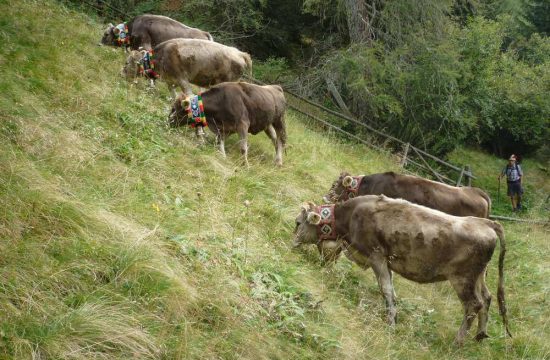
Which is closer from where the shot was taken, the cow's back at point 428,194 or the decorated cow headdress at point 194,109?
the cow's back at point 428,194

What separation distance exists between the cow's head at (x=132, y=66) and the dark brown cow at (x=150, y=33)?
1731 mm

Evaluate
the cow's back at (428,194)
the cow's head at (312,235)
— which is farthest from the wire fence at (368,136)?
the cow's head at (312,235)

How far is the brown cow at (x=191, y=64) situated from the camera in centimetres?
1202

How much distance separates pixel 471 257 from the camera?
7133 millimetres

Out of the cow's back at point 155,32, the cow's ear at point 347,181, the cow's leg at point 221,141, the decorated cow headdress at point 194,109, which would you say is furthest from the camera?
the cow's back at point 155,32

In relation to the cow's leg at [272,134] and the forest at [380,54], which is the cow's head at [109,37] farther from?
the forest at [380,54]

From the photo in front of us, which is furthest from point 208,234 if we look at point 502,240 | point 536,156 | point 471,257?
point 536,156

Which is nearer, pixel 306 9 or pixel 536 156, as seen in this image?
pixel 306 9

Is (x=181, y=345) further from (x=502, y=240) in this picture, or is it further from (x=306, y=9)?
(x=306, y=9)

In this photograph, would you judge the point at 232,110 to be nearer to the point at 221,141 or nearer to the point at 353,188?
the point at 221,141

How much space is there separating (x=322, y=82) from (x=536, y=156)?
50.4 feet

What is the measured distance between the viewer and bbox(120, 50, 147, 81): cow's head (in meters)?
12.2

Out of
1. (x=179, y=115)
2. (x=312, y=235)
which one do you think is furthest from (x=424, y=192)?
(x=179, y=115)

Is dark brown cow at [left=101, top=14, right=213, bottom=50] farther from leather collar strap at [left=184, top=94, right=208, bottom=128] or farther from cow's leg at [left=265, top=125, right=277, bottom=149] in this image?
leather collar strap at [left=184, top=94, right=208, bottom=128]
